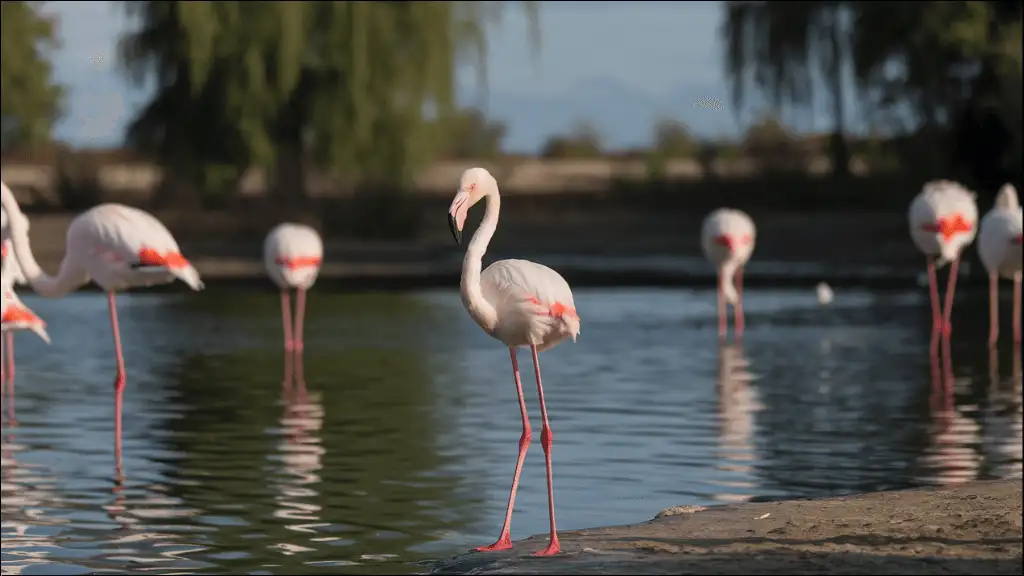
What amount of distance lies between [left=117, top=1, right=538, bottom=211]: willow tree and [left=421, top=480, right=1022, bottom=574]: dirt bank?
2858 cm

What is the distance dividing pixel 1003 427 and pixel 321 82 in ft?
86.2

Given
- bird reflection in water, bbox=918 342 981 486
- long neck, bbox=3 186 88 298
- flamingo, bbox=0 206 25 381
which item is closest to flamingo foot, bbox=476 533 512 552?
bird reflection in water, bbox=918 342 981 486

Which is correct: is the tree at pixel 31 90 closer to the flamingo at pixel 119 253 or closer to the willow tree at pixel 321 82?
the willow tree at pixel 321 82

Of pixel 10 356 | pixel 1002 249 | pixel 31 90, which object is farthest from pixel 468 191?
pixel 31 90

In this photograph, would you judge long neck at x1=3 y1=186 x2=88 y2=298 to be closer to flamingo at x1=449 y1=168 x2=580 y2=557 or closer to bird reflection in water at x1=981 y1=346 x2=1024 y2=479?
flamingo at x1=449 y1=168 x2=580 y2=557

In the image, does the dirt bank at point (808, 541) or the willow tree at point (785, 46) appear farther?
the willow tree at point (785, 46)

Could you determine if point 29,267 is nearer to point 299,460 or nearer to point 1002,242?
point 299,460

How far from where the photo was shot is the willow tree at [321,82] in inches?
1457

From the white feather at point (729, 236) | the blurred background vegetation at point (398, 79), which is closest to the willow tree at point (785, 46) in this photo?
the blurred background vegetation at point (398, 79)

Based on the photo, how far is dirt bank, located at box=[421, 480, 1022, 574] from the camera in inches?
286

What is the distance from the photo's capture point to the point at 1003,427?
13.5 meters

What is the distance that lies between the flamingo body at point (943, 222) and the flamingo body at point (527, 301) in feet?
40.7

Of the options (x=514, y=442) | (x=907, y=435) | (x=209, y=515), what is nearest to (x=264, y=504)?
(x=209, y=515)

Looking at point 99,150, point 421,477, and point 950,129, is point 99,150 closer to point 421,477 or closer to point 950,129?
point 950,129
